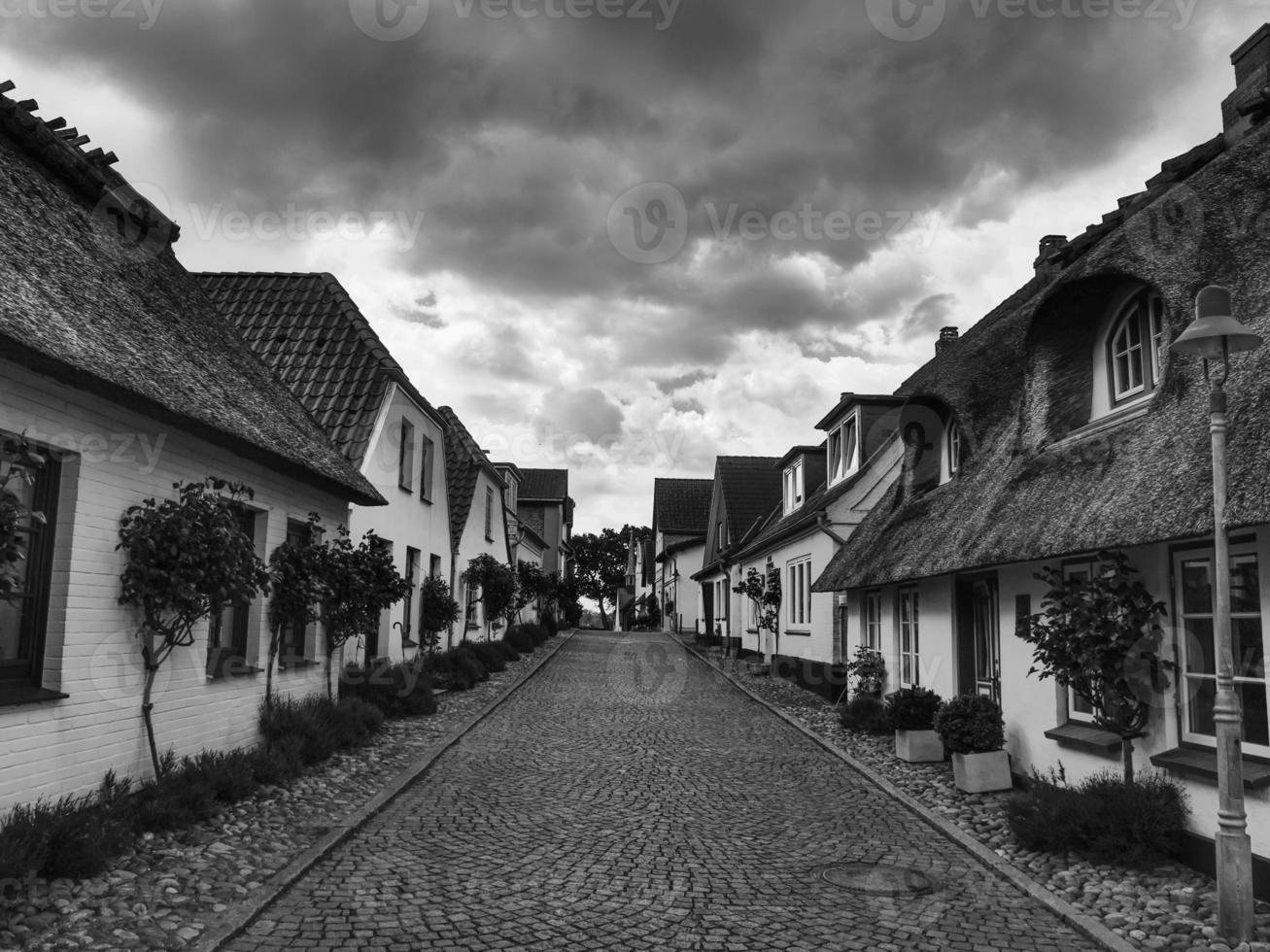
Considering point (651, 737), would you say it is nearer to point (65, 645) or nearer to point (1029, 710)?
point (1029, 710)

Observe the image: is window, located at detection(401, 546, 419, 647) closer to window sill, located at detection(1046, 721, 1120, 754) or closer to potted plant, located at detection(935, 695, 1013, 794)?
potted plant, located at detection(935, 695, 1013, 794)

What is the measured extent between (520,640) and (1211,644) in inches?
959

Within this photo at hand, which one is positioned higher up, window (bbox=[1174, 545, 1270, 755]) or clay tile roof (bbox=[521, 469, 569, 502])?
clay tile roof (bbox=[521, 469, 569, 502])

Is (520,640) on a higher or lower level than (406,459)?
lower

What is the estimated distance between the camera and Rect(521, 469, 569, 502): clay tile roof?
64125 mm

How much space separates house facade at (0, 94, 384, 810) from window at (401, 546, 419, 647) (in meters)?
7.27

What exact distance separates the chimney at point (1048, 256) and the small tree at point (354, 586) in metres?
9.67

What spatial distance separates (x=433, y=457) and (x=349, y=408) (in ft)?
16.3

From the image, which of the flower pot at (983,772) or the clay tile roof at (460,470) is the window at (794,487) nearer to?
the clay tile roof at (460,470)

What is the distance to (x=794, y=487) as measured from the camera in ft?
84.1

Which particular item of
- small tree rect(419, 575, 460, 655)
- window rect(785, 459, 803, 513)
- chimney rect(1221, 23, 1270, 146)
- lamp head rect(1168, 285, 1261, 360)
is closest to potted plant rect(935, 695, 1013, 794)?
lamp head rect(1168, 285, 1261, 360)

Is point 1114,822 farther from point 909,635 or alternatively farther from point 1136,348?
point 909,635

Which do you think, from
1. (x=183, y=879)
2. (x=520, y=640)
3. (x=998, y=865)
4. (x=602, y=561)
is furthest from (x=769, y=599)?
(x=602, y=561)

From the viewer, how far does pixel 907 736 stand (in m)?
11.4
